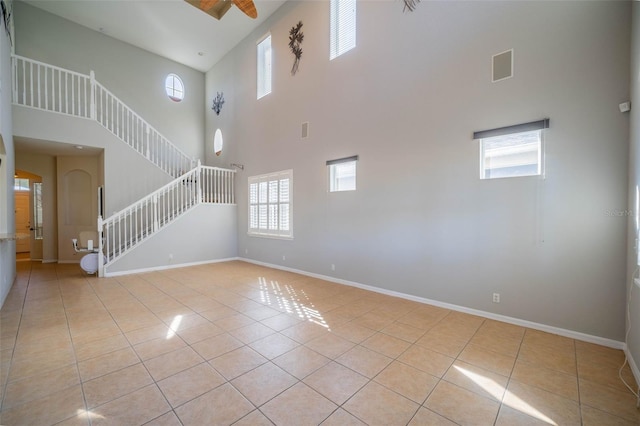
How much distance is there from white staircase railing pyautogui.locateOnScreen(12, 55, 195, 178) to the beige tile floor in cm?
457

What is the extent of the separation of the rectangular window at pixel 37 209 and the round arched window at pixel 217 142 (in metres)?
5.03

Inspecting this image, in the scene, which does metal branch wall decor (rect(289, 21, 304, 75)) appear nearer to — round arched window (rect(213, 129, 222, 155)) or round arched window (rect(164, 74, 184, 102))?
round arched window (rect(213, 129, 222, 155))

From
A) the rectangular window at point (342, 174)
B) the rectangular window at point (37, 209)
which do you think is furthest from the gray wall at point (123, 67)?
the rectangular window at point (342, 174)

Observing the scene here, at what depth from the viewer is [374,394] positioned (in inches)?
81.7

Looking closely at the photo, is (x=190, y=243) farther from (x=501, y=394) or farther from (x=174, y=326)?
(x=501, y=394)

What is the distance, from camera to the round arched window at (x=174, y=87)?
9273 millimetres

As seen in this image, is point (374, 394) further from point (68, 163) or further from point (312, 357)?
point (68, 163)

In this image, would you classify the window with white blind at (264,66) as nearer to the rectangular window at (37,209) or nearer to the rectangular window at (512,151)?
the rectangular window at (512,151)

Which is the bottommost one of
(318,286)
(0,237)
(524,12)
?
(318,286)

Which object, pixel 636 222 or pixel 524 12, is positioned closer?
pixel 636 222

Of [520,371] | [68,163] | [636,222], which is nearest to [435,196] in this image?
[636,222]

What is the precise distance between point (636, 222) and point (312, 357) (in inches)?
129

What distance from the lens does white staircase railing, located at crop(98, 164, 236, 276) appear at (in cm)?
633

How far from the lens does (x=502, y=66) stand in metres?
3.49
